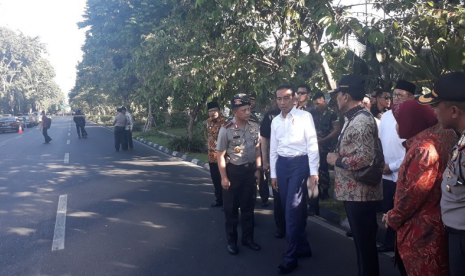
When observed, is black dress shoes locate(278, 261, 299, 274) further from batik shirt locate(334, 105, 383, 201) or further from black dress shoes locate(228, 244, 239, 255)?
batik shirt locate(334, 105, 383, 201)

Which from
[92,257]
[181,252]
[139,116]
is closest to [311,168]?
[181,252]

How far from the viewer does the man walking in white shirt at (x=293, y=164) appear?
3.97m

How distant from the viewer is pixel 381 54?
593cm

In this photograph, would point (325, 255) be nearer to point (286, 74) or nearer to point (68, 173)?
point (286, 74)

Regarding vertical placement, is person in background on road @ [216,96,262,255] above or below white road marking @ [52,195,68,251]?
above

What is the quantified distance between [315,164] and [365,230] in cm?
91

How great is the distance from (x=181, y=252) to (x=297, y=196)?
164 cm

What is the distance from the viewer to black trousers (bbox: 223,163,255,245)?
4613mm

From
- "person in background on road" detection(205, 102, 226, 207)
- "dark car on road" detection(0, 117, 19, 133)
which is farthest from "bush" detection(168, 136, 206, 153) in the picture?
"dark car on road" detection(0, 117, 19, 133)

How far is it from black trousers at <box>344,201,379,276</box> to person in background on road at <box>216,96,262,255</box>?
5.09 feet

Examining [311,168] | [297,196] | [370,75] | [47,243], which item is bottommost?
[47,243]

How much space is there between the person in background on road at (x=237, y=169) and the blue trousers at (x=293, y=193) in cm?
54

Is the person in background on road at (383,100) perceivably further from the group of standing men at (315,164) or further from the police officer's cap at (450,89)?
the police officer's cap at (450,89)

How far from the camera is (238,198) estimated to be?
472 cm
